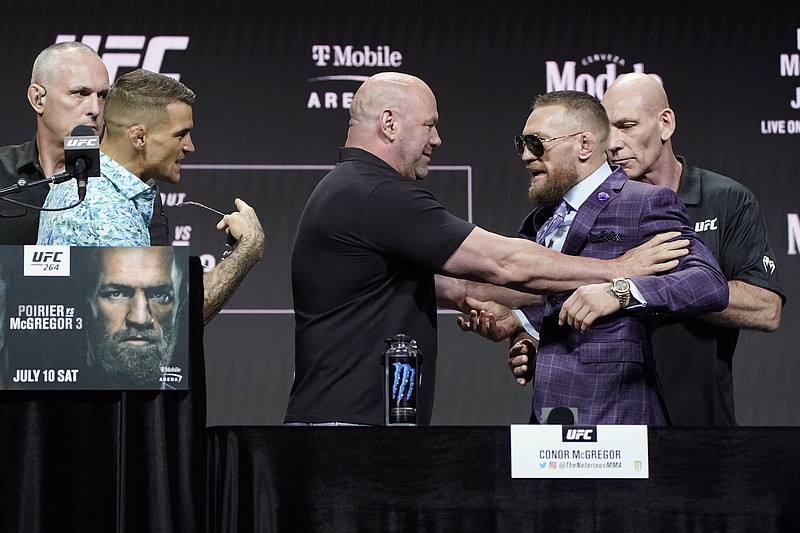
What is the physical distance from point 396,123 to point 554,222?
448 mm

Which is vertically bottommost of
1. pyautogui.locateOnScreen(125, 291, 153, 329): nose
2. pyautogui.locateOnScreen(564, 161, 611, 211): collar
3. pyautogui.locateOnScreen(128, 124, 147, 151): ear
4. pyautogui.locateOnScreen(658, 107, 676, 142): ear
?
pyautogui.locateOnScreen(125, 291, 153, 329): nose

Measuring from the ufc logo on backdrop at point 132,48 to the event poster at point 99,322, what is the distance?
2.64 m

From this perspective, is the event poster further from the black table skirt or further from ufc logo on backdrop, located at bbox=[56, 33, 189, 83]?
ufc logo on backdrop, located at bbox=[56, 33, 189, 83]

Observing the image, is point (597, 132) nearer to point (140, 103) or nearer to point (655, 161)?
point (655, 161)

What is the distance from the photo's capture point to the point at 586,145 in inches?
113

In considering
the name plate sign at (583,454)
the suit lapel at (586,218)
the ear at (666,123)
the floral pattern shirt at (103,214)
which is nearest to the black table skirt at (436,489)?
the name plate sign at (583,454)

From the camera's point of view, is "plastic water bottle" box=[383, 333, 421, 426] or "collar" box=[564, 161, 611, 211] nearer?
"plastic water bottle" box=[383, 333, 421, 426]

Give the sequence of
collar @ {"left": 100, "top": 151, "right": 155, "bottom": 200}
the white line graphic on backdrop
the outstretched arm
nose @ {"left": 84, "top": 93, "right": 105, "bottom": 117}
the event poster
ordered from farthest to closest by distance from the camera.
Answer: the white line graphic on backdrop → nose @ {"left": 84, "top": 93, "right": 105, "bottom": 117} → the outstretched arm → collar @ {"left": 100, "top": 151, "right": 155, "bottom": 200} → the event poster

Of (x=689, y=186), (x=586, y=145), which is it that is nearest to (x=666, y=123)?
(x=689, y=186)

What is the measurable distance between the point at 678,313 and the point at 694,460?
0.58m

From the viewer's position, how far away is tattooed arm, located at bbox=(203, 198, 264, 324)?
8.40ft

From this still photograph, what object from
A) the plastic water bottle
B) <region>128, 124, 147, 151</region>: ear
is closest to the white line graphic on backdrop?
<region>128, 124, 147, 151</region>: ear

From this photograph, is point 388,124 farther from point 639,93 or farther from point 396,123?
point 639,93

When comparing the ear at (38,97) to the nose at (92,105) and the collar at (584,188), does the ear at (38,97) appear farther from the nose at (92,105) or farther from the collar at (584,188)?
the collar at (584,188)
